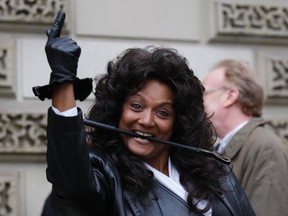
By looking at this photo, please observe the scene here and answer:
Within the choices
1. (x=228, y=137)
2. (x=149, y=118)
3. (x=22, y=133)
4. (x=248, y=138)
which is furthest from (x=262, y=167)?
(x=22, y=133)

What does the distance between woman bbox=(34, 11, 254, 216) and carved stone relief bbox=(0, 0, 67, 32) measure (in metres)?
2.19

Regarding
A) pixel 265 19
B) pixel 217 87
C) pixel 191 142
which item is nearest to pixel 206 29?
pixel 265 19

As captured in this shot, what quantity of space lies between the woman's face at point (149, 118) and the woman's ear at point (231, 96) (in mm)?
1653

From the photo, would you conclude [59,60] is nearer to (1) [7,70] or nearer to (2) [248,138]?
(2) [248,138]

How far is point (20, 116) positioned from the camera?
5355 millimetres

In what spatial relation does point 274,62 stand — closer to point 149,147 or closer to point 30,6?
point 30,6

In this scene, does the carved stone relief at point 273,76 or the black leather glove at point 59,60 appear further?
the carved stone relief at point 273,76

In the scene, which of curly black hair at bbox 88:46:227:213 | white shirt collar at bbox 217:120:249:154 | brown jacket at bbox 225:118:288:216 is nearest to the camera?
curly black hair at bbox 88:46:227:213

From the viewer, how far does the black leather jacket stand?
2.77 meters

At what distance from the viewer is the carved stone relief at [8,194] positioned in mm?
5227

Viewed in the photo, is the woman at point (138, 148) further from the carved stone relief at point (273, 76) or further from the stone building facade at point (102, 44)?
the carved stone relief at point (273, 76)

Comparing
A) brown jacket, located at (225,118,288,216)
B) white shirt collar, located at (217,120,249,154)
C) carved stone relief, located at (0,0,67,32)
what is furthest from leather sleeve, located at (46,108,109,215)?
carved stone relief, located at (0,0,67,32)

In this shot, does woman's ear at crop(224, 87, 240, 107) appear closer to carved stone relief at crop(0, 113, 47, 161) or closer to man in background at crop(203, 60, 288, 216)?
man in background at crop(203, 60, 288, 216)

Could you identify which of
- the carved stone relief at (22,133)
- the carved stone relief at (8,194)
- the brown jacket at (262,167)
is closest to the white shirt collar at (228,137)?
the brown jacket at (262,167)
